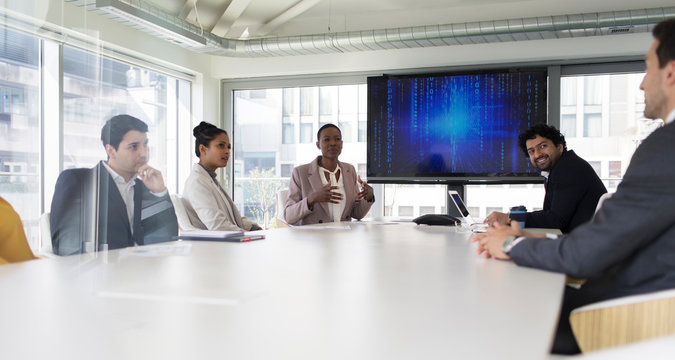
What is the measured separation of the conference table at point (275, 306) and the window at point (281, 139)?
4.32m

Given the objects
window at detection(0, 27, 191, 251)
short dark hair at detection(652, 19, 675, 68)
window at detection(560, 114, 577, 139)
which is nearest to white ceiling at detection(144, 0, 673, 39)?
window at detection(560, 114, 577, 139)

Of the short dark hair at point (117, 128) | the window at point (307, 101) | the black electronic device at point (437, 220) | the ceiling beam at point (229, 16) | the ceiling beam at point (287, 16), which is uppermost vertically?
the ceiling beam at point (287, 16)

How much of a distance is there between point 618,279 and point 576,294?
0.64 ft

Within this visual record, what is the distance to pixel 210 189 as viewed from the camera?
355cm

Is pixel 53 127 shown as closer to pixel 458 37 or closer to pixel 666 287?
pixel 666 287

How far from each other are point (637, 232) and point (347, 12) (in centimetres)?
A: 493

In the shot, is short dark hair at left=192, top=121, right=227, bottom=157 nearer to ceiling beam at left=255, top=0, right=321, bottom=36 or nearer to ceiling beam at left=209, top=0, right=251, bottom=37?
ceiling beam at left=209, top=0, right=251, bottom=37

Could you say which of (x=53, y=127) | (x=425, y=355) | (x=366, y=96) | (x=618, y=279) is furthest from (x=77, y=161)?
(x=366, y=96)

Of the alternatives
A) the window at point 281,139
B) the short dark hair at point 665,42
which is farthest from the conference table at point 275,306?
the window at point 281,139

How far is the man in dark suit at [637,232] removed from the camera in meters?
1.32

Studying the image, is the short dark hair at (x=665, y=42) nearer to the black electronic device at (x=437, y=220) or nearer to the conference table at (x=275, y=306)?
the conference table at (x=275, y=306)

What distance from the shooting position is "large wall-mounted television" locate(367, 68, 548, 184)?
5.20m

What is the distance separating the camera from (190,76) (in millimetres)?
6207

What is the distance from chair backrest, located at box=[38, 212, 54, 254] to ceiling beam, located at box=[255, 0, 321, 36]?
3.68m
